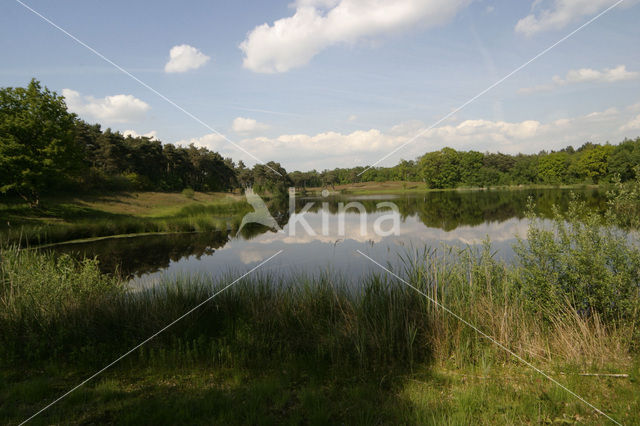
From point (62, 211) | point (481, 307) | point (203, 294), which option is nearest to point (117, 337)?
point (203, 294)

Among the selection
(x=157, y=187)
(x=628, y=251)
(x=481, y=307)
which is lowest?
(x=481, y=307)

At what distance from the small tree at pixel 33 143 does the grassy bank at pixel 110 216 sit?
2.21 metres

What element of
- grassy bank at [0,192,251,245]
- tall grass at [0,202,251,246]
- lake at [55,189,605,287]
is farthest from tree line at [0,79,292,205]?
lake at [55,189,605,287]

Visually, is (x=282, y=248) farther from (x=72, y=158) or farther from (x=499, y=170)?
(x=499, y=170)

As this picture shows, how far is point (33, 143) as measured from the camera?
98.0 ft

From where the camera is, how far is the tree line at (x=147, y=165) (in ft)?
95.0

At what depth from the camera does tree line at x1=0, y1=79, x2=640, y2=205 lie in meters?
29.0

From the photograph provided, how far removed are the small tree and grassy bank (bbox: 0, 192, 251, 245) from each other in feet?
A: 7.24

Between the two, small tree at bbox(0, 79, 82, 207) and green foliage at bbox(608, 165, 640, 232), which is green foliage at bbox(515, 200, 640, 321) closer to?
green foliage at bbox(608, 165, 640, 232)

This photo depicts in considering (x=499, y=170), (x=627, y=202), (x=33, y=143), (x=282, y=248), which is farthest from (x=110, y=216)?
(x=499, y=170)

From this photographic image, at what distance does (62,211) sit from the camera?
2862cm

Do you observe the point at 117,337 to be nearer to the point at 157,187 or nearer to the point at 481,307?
the point at 481,307

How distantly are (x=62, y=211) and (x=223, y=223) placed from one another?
14198 millimetres

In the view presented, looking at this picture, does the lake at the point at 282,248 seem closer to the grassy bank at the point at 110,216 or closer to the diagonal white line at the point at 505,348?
the grassy bank at the point at 110,216
